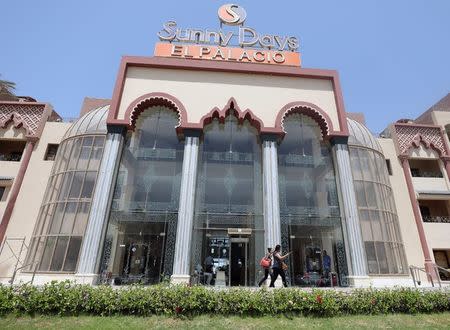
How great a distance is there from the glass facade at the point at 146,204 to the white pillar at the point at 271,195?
4702mm

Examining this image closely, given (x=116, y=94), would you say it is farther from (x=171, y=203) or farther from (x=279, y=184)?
(x=279, y=184)

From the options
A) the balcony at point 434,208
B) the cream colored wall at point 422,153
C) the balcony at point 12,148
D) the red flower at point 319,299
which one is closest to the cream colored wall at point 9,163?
the balcony at point 12,148

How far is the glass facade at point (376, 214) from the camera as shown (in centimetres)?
1623

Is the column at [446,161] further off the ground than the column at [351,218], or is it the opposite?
the column at [446,161]

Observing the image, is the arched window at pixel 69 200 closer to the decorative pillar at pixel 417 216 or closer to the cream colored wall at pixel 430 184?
the decorative pillar at pixel 417 216

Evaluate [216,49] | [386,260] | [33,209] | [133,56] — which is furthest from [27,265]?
[386,260]

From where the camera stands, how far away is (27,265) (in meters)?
15.3

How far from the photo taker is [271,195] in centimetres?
1565

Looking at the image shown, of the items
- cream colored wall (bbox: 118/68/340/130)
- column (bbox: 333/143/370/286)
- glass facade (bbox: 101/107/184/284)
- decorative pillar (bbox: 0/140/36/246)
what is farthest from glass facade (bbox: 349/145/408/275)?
decorative pillar (bbox: 0/140/36/246)

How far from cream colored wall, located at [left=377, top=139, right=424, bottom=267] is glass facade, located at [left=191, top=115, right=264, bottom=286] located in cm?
1095

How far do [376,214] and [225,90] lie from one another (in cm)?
1146

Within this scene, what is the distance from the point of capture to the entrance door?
14781 mm

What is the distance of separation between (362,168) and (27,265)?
63.8 feet

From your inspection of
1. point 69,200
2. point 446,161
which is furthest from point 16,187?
point 446,161
